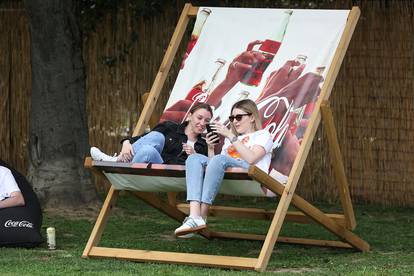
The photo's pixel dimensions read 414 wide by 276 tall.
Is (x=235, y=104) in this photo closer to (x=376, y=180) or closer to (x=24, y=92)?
(x=376, y=180)

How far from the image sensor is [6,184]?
24.7ft

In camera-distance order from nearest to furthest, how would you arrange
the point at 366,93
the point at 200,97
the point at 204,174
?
1. the point at 204,174
2. the point at 200,97
3. the point at 366,93

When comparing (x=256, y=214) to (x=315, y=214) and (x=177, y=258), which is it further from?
(x=177, y=258)

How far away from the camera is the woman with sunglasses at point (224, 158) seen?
265 inches

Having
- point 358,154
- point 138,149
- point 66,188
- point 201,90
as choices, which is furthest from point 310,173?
point 138,149

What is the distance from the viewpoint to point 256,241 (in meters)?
8.25

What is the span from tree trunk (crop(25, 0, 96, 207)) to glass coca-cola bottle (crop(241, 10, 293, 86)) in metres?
2.38

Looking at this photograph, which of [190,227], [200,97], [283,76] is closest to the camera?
[190,227]

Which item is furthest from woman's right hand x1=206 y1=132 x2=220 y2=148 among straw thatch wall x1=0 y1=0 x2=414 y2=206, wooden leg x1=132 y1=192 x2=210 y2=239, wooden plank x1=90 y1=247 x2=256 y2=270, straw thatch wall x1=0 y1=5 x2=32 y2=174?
straw thatch wall x1=0 y1=5 x2=32 y2=174

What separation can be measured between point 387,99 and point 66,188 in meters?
3.10

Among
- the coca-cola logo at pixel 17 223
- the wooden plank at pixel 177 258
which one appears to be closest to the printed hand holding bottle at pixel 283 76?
the wooden plank at pixel 177 258

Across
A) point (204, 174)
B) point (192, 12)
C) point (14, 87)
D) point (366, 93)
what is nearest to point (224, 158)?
point (204, 174)

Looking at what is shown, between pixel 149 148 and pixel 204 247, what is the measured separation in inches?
42.7

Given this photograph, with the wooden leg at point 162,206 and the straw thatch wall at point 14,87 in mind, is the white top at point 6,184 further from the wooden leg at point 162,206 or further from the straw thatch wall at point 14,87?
the straw thatch wall at point 14,87
